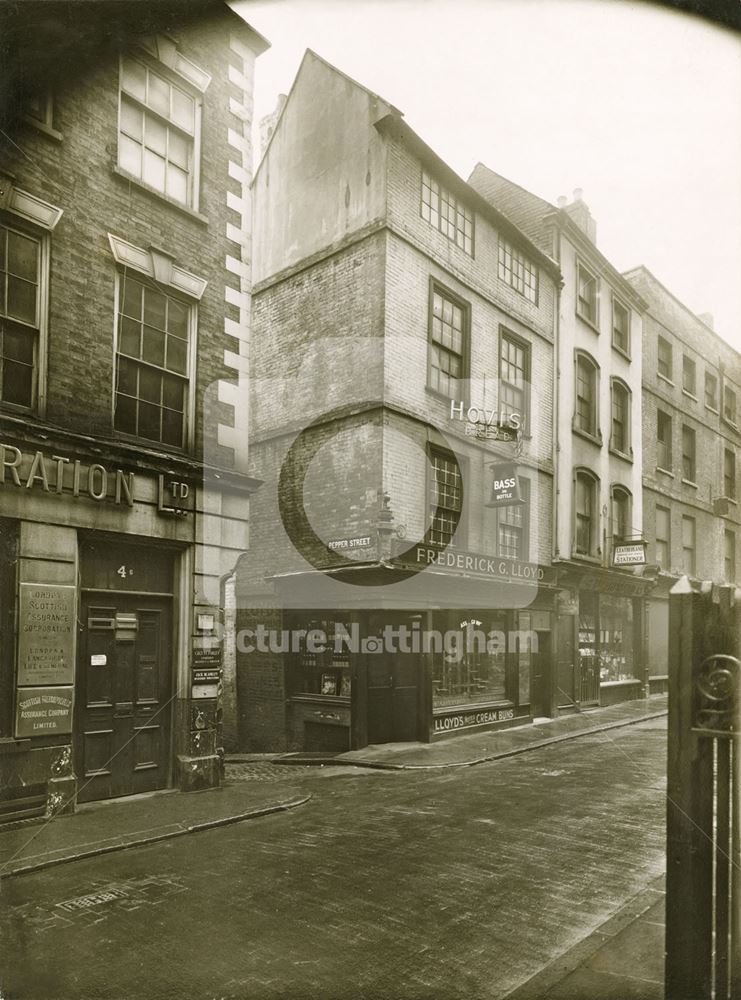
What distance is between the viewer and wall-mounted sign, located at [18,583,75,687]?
7223mm

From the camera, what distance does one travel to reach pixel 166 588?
916 cm

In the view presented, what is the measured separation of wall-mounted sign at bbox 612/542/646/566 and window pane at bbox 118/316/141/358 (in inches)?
539

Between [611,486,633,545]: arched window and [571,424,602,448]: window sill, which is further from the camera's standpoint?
[611,486,633,545]: arched window

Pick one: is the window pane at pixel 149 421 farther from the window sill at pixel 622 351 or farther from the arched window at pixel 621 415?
the window sill at pixel 622 351

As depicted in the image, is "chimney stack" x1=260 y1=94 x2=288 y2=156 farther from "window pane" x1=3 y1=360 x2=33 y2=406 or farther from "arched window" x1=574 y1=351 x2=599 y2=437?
"window pane" x1=3 y1=360 x2=33 y2=406

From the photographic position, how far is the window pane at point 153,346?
8703mm

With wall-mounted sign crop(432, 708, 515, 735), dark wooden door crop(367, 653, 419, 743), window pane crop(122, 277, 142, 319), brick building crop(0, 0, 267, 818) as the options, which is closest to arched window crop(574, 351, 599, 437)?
wall-mounted sign crop(432, 708, 515, 735)

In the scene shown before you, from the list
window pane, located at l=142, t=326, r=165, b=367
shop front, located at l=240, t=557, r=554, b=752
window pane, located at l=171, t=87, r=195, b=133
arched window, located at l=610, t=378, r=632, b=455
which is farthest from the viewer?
arched window, located at l=610, t=378, r=632, b=455

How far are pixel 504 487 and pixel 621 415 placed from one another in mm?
6433

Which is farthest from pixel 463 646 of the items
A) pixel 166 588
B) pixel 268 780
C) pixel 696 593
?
pixel 696 593

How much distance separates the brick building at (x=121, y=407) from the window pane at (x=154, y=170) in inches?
0.7

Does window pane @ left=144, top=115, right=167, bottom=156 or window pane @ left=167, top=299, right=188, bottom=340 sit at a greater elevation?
window pane @ left=144, top=115, right=167, bottom=156

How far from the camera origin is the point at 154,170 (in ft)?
28.6

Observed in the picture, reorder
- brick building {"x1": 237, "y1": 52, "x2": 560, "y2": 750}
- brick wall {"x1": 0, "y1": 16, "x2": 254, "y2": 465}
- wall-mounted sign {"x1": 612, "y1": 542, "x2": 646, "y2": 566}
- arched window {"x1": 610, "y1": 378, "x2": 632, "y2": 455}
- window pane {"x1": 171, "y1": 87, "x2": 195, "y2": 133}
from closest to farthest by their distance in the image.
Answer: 1. brick wall {"x1": 0, "y1": 16, "x2": 254, "y2": 465}
2. window pane {"x1": 171, "y1": 87, "x2": 195, "y2": 133}
3. brick building {"x1": 237, "y1": 52, "x2": 560, "y2": 750}
4. wall-mounted sign {"x1": 612, "y1": 542, "x2": 646, "y2": 566}
5. arched window {"x1": 610, "y1": 378, "x2": 632, "y2": 455}
